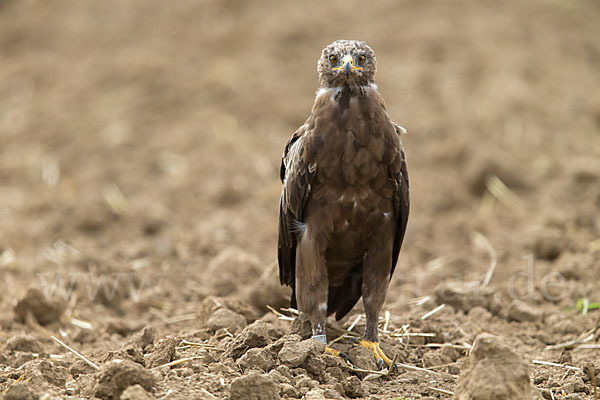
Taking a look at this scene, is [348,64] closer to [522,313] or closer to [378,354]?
[378,354]

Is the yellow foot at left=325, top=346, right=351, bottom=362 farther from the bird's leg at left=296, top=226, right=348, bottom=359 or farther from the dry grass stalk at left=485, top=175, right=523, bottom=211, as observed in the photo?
the dry grass stalk at left=485, top=175, right=523, bottom=211

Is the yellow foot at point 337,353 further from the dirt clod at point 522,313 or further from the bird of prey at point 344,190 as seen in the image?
the dirt clod at point 522,313

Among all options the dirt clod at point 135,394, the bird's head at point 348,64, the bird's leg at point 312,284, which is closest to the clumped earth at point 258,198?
the dirt clod at point 135,394

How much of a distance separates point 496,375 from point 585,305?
2.95 metres

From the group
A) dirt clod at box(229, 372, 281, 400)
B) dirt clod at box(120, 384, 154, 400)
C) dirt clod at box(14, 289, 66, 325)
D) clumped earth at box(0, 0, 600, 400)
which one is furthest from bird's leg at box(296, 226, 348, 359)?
dirt clod at box(14, 289, 66, 325)

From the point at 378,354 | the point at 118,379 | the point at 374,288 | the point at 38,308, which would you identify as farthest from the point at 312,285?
the point at 38,308

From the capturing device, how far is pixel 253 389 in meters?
4.25

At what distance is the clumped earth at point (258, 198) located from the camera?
16.3ft

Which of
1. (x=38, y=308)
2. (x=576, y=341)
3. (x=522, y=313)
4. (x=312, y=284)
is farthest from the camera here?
(x=38, y=308)

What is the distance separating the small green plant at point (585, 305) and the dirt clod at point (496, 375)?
106 inches

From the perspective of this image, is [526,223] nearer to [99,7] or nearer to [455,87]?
[455,87]

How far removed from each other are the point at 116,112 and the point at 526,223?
7341 mm

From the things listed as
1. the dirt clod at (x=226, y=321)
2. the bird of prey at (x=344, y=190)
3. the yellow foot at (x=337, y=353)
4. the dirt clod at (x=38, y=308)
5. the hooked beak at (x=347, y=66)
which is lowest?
the dirt clod at (x=38, y=308)

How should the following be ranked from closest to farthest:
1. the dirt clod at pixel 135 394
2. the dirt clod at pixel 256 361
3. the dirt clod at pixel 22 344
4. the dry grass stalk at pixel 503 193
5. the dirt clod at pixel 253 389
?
the dirt clod at pixel 135 394
the dirt clod at pixel 253 389
the dirt clod at pixel 256 361
the dirt clod at pixel 22 344
the dry grass stalk at pixel 503 193
